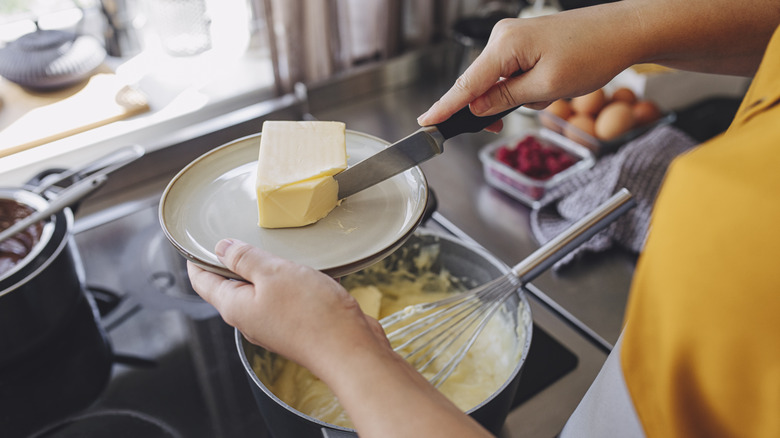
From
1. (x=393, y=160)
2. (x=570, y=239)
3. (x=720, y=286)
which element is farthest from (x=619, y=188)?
(x=720, y=286)

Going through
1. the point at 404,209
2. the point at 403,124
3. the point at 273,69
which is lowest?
the point at 403,124

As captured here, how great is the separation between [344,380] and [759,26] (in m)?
0.52

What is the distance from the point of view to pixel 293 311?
43cm

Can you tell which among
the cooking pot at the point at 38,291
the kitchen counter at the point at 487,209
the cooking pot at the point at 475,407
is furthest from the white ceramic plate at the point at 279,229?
the kitchen counter at the point at 487,209

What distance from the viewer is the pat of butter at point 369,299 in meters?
0.73

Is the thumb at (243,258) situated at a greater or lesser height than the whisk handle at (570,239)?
greater

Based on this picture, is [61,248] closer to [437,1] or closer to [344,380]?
[344,380]

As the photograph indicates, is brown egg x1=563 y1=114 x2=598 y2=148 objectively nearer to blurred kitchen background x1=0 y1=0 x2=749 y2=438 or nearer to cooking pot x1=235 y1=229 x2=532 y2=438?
blurred kitchen background x1=0 y1=0 x2=749 y2=438

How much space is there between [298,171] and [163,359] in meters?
0.37

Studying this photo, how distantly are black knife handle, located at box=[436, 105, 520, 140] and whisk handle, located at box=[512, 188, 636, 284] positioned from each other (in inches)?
5.5

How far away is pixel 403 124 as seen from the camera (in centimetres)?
121

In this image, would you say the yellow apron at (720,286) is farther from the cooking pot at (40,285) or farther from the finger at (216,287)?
the cooking pot at (40,285)

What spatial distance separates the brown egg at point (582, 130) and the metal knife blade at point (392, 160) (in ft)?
2.01

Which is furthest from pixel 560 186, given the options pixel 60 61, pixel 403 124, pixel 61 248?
pixel 60 61
